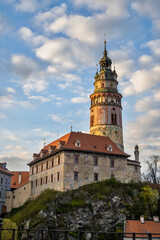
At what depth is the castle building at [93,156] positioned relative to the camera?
46375mm

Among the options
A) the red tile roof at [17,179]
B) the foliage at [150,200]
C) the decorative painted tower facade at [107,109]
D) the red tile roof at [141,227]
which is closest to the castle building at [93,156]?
the decorative painted tower facade at [107,109]

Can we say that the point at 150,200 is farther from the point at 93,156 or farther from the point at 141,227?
the point at 93,156

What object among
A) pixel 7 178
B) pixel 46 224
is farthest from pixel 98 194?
pixel 7 178

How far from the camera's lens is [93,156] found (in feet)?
158

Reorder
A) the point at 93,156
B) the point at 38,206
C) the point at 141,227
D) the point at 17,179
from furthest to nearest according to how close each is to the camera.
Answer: the point at 17,179
the point at 93,156
the point at 38,206
the point at 141,227

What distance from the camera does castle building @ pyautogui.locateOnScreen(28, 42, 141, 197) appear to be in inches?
1826

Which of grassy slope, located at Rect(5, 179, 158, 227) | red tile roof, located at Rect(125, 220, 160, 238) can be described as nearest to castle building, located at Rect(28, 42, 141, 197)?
grassy slope, located at Rect(5, 179, 158, 227)

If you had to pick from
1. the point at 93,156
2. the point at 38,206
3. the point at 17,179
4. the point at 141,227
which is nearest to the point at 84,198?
the point at 38,206

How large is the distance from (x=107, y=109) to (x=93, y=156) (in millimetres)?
14094

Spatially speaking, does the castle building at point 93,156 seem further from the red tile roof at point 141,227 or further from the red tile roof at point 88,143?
the red tile roof at point 141,227

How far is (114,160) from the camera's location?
49.5 metres

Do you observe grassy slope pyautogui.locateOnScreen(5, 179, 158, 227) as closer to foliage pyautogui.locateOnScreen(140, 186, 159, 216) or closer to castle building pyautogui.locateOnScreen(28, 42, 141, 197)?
foliage pyautogui.locateOnScreen(140, 186, 159, 216)

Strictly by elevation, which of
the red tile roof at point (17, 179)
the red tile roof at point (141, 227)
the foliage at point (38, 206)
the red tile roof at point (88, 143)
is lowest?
the red tile roof at point (141, 227)

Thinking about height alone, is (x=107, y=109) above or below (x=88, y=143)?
above
